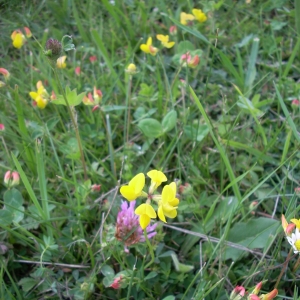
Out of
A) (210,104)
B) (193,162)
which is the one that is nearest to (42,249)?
(193,162)

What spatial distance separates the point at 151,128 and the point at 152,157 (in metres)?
0.17

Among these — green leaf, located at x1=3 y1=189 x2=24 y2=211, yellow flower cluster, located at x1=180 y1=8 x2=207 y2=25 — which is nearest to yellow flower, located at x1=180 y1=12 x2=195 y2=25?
yellow flower cluster, located at x1=180 y1=8 x2=207 y2=25

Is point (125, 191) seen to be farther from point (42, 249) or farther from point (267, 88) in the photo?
point (267, 88)

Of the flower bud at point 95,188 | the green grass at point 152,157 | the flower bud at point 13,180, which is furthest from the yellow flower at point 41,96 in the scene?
the flower bud at point 95,188

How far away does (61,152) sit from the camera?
192cm

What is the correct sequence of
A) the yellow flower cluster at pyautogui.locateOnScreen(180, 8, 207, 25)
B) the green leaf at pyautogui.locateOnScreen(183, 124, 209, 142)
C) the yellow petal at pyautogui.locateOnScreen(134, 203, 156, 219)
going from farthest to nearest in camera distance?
the yellow flower cluster at pyautogui.locateOnScreen(180, 8, 207, 25), the green leaf at pyautogui.locateOnScreen(183, 124, 209, 142), the yellow petal at pyautogui.locateOnScreen(134, 203, 156, 219)

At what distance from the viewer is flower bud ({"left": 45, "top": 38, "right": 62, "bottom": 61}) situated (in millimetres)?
1176

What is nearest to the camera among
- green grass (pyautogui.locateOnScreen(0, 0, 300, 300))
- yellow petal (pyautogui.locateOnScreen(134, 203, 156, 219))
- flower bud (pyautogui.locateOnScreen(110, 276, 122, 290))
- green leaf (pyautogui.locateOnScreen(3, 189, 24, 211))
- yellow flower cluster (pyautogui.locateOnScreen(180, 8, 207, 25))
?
yellow petal (pyautogui.locateOnScreen(134, 203, 156, 219))

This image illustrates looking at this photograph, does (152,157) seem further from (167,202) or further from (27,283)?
(27,283)

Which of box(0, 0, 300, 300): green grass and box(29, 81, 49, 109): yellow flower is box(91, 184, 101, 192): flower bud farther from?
box(29, 81, 49, 109): yellow flower

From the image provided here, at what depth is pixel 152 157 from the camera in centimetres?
170

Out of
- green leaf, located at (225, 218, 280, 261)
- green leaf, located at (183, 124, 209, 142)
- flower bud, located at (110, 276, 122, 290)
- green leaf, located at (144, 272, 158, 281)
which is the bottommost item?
green leaf, located at (225, 218, 280, 261)

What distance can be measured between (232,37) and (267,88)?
1.54ft

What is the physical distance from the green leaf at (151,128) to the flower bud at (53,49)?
2.17 ft
